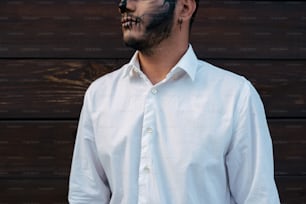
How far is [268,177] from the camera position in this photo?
1.45 meters

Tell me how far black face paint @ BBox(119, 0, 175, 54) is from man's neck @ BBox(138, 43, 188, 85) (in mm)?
21

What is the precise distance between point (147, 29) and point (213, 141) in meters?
0.29

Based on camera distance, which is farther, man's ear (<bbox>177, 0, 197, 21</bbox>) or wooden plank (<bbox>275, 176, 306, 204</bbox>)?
wooden plank (<bbox>275, 176, 306, 204</bbox>)

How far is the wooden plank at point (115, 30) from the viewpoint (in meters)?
1.97

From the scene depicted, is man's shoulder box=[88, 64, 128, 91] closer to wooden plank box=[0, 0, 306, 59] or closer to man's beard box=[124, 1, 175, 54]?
man's beard box=[124, 1, 175, 54]

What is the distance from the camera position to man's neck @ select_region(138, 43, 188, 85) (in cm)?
151

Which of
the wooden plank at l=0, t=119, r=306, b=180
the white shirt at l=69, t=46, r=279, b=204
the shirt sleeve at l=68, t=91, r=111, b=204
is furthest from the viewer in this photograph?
the wooden plank at l=0, t=119, r=306, b=180

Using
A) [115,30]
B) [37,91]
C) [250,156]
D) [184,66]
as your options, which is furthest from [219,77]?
[37,91]

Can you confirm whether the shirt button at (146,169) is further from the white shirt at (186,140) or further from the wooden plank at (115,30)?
the wooden plank at (115,30)

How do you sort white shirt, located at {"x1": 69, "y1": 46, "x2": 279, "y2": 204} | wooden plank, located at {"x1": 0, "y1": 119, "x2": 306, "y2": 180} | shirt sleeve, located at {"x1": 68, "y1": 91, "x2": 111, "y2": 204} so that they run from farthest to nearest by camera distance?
wooden plank, located at {"x1": 0, "y1": 119, "x2": 306, "y2": 180} < shirt sleeve, located at {"x1": 68, "y1": 91, "x2": 111, "y2": 204} < white shirt, located at {"x1": 69, "y1": 46, "x2": 279, "y2": 204}

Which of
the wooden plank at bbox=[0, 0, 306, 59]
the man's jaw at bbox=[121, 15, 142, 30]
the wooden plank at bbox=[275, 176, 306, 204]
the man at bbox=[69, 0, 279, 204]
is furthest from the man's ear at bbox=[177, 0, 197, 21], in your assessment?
the wooden plank at bbox=[275, 176, 306, 204]

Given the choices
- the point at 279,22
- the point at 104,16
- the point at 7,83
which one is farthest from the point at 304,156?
the point at 7,83

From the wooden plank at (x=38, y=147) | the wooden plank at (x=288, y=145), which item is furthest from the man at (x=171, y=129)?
the wooden plank at (x=288, y=145)

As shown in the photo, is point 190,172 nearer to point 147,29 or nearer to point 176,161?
point 176,161
